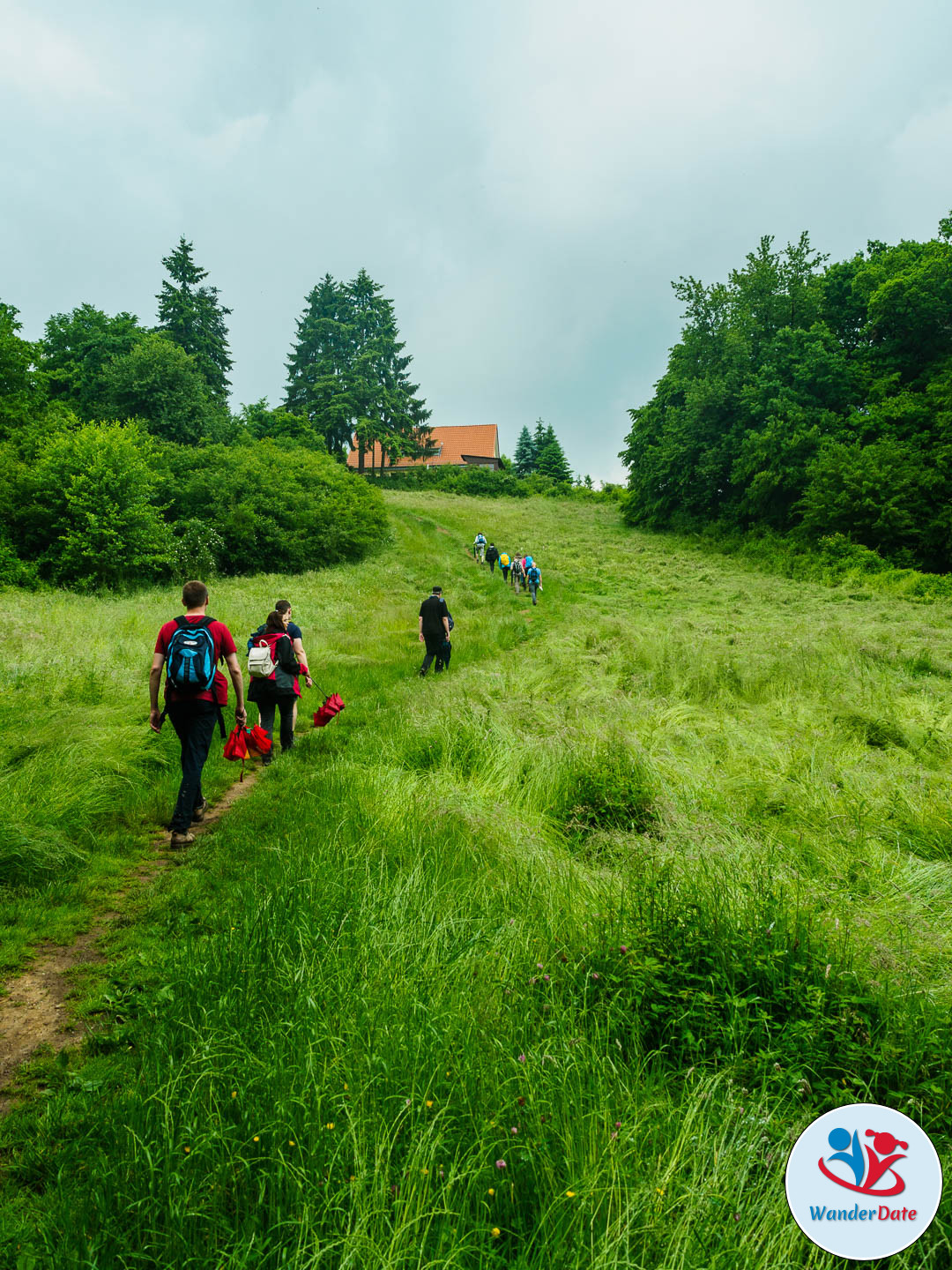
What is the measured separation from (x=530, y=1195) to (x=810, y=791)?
4.78 m

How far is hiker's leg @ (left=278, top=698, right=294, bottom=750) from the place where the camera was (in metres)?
7.50

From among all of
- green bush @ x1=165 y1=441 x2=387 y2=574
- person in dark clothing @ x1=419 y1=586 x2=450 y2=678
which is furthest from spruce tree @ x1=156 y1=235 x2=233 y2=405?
person in dark clothing @ x1=419 y1=586 x2=450 y2=678

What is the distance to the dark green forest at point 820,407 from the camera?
27.5m

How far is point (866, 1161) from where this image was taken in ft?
4.74

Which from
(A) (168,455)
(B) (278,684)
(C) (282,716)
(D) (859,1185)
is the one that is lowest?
(C) (282,716)

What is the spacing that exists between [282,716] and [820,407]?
36643mm

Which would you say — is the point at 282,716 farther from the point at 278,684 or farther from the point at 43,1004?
the point at 43,1004

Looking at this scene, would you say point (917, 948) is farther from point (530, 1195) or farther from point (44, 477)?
point (44, 477)

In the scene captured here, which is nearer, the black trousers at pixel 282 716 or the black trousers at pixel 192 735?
the black trousers at pixel 192 735

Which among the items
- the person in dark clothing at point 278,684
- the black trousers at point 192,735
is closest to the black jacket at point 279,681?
the person in dark clothing at point 278,684

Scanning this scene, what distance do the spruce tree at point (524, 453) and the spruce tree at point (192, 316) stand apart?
1423 inches

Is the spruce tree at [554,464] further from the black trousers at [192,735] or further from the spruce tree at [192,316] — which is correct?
the black trousers at [192,735]

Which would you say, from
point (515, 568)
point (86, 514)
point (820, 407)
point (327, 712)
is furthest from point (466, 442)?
point (327, 712)

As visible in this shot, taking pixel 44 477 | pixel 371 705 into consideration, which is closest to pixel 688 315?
pixel 44 477
